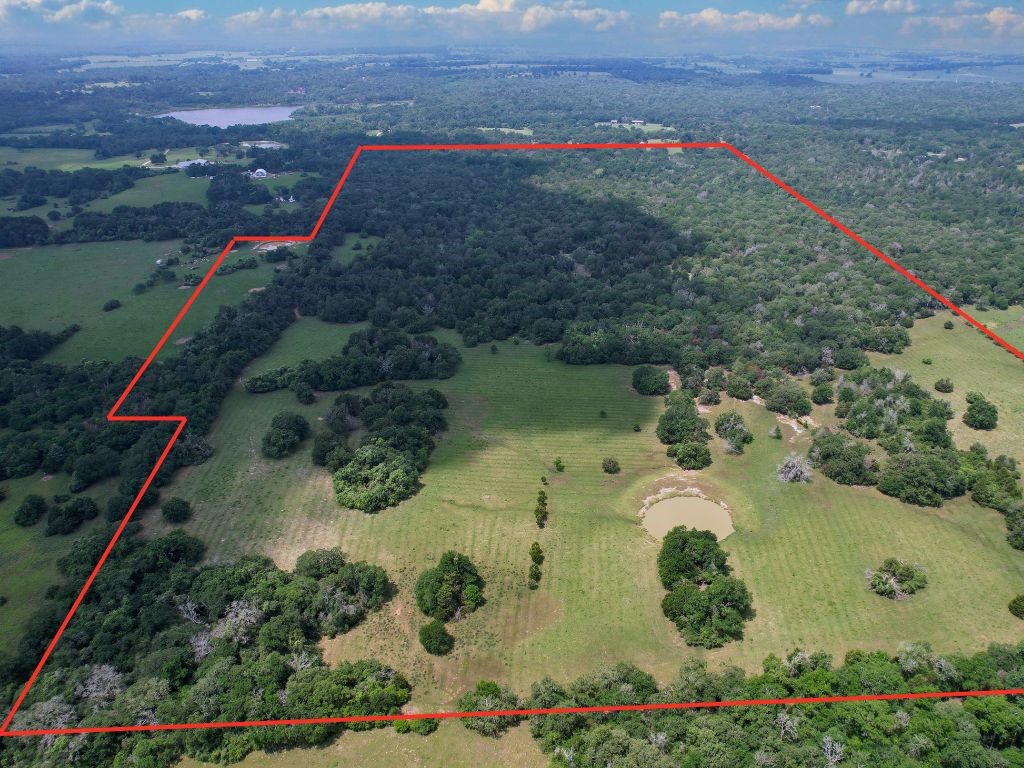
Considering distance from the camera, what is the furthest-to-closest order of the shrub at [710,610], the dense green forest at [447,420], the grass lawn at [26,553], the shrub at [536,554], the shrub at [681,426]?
the shrub at [681,426]
the shrub at [536,554]
the grass lawn at [26,553]
the shrub at [710,610]
the dense green forest at [447,420]

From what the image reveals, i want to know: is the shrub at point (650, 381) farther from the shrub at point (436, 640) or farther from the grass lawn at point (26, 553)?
the grass lawn at point (26, 553)

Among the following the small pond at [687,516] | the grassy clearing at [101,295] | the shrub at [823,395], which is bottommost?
the grassy clearing at [101,295]

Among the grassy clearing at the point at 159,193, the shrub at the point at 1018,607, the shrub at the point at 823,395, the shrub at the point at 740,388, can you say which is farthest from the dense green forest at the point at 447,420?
the shrub at the point at 1018,607

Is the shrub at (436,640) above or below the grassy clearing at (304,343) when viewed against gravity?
above

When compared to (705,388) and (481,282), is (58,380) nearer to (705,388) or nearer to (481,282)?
(481,282)

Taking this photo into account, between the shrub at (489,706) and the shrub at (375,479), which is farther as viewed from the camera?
the shrub at (375,479)

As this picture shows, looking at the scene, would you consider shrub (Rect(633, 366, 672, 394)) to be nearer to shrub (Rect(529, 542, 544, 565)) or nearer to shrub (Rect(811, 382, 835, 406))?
shrub (Rect(811, 382, 835, 406))
